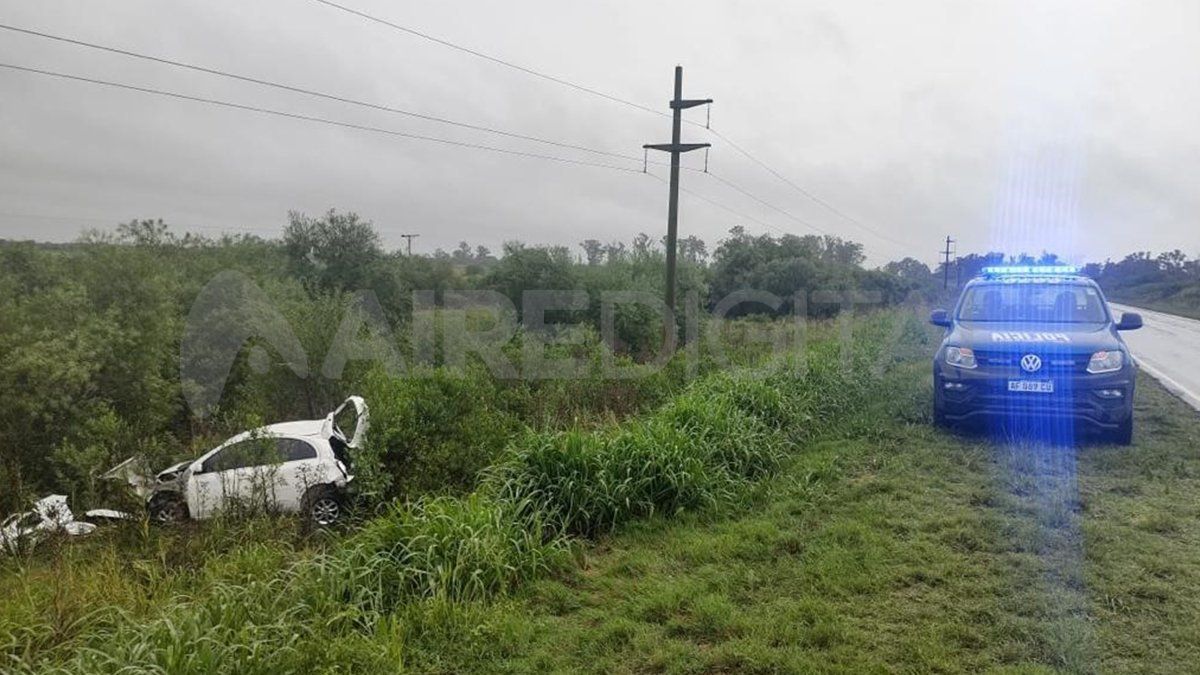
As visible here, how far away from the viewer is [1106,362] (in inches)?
263

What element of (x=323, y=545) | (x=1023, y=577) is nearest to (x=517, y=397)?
(x=323, y=545)

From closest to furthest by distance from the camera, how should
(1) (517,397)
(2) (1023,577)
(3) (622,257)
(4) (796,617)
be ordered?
(4) (796,617) → (2) (1023,577) → (1) (517,397) → (3) (622,257)

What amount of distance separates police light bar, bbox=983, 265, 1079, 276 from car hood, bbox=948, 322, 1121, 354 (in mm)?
974

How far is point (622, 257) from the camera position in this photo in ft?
109

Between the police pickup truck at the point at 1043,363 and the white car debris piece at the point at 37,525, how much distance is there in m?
7.97

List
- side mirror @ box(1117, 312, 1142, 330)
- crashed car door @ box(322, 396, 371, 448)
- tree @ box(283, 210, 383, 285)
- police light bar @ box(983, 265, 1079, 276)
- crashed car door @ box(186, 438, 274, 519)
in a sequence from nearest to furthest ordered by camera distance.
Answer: crashed car door @ box(186, 438, 274, 519), side mirror @ box(1117, 312, 1142, 330), police light bar @ box(983, 265, 1079, 276), crashed car door @ box(322, 396, 371, 448), tree @ box(283, 210, 383, 285)

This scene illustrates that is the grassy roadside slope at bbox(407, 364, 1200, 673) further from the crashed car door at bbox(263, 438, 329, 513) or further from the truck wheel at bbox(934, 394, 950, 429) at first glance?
the crashed car door at bbox(263, 438, 329, 513)

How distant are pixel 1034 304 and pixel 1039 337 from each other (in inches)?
44.7

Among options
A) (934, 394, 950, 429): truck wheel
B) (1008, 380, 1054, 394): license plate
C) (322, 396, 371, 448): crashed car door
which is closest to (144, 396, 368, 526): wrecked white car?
(322, 396, 371, 448): crashed car door

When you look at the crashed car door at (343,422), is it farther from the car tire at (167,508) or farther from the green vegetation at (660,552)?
the car tire at (167,508)

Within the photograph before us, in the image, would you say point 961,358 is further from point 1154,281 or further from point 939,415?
point 1154,281

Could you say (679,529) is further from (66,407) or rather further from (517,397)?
(66,407)

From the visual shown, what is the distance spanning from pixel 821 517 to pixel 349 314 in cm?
1823

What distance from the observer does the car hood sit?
265 inches
